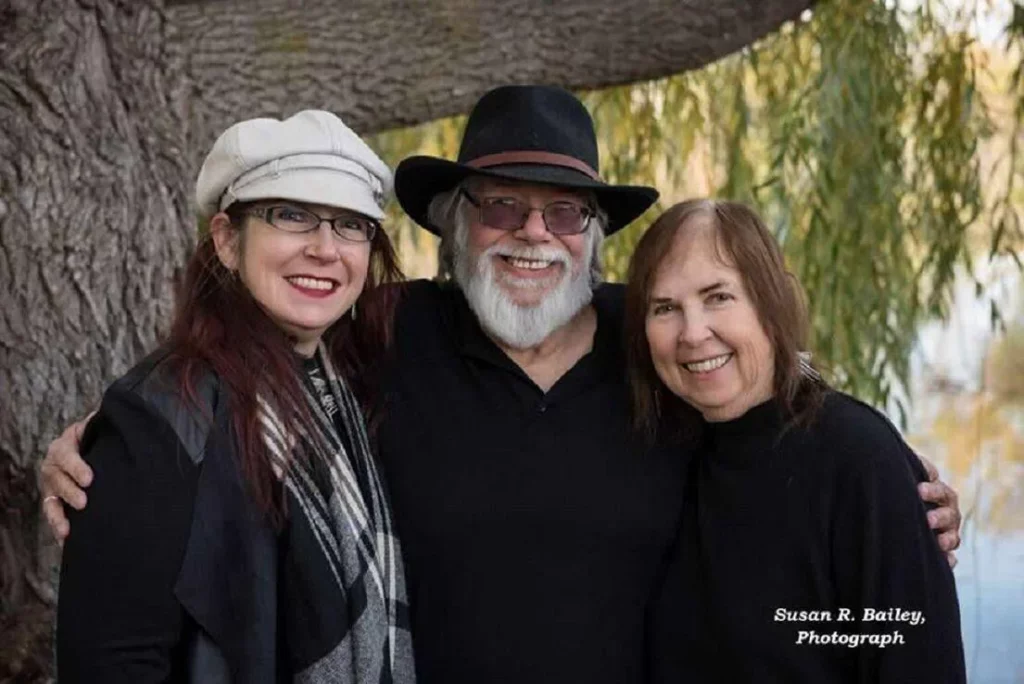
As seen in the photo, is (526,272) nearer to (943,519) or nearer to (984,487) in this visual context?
(943,519)

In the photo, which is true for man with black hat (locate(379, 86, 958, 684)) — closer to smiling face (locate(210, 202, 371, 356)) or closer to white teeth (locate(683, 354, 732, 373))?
white teeth (locate(683, 354, 732, 373))

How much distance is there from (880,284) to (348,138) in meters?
2.37

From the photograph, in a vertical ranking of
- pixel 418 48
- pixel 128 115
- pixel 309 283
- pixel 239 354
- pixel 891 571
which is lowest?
pixel 891 571

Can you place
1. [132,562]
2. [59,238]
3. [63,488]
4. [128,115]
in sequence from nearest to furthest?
1. [132,562]
2. [63,488]
3. [59,238]
4. [128,115]

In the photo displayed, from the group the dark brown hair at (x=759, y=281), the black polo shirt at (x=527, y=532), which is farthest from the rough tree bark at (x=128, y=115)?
the dark brown hair at (x=759, y=281)

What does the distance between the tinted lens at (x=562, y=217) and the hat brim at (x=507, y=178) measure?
0.05 m

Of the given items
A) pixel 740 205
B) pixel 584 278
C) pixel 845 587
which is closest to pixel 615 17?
pixel 584 278

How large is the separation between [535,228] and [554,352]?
233 millimetres

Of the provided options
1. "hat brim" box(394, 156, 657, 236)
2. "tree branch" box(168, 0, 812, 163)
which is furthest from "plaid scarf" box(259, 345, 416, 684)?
"tree branch" box(168, 0, 812, 163)

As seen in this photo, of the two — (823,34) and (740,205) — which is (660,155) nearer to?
(823,34)

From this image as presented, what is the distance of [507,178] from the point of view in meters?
2.70

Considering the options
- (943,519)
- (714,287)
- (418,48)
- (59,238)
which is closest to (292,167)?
(714,287)

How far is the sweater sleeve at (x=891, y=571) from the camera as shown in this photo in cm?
215

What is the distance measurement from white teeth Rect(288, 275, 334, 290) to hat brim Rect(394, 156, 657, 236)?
491 mm
